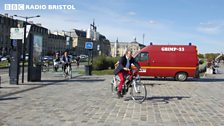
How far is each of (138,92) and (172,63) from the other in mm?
12884

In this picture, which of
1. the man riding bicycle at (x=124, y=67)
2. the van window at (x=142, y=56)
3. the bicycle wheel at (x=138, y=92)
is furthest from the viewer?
the van window at (x=142, y=56)

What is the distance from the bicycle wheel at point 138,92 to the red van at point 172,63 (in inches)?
480

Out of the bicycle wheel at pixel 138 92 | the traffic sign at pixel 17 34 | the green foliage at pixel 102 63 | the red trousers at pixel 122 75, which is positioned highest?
the traffic sign at pixel 17 34

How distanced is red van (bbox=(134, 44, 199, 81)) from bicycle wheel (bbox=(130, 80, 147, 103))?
1219 cm

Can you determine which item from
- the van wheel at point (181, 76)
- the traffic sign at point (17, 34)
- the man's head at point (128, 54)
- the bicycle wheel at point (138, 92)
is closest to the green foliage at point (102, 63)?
the van wheel at point (181, 76)

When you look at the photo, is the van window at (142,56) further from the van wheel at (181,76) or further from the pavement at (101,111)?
the pavement at (101,111)

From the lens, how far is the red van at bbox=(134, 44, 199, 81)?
80.6 feet

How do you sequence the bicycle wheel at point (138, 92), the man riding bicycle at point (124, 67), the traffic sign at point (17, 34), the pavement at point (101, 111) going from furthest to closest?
1. the traffic sign at point (17, 34)
2. the man riding bicycle at point (124, 67)
3. the bicycle wheel at point (138, 92)
4. the pavement at point (101, 111)

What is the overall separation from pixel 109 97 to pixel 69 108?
3.17 m

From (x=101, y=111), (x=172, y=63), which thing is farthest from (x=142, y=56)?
(x=101, y=111)

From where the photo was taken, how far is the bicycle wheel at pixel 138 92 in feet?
40.1

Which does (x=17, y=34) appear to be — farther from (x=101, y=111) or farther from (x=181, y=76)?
(x=181, y=76)

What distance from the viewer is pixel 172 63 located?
24.7 m

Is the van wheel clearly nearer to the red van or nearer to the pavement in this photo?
the red van
